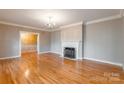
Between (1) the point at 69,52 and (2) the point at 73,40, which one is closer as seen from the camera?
(2) the point at 73,40

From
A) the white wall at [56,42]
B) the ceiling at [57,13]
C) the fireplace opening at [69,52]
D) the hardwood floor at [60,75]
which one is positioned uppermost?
the ceiling at [57,13]

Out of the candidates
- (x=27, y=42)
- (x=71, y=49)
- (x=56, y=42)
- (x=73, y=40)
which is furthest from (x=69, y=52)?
(x=27, y=42)

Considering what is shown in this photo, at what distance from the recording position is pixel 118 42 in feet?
14.6

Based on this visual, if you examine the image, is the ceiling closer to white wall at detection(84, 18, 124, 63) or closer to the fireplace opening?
white wall at detection(84, 18, 124, 63)

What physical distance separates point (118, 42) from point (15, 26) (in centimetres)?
649

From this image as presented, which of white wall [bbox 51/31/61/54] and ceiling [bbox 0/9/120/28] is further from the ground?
ceiling [bbox 0/9/120/28]

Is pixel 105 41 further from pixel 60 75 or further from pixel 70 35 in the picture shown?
pixel 60 75

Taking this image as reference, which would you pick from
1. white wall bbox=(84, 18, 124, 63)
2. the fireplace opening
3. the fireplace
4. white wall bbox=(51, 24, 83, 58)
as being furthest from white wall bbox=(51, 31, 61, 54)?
white wall bbox=(84, 18, 124, 63)

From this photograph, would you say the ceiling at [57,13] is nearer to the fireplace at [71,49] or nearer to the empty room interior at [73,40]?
the empty room interior at [73,40]

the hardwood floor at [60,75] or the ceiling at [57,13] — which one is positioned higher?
the ceiling at [57,13]

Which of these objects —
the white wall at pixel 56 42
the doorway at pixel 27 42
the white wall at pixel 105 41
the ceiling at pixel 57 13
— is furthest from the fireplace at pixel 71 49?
the doorway at pixel 27 42
